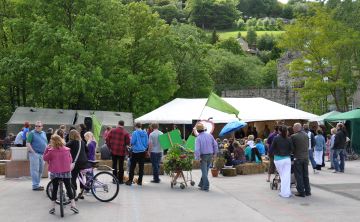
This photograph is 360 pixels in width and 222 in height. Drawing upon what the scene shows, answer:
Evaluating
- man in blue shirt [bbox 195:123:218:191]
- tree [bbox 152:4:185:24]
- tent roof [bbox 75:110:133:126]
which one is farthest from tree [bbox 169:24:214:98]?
tree [bbox 152:4:185:24]

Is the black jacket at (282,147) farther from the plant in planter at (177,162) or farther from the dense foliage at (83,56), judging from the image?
the dense foliage at (83,56)

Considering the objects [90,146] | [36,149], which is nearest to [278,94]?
[90,146]

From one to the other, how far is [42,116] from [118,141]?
15906 millimetres

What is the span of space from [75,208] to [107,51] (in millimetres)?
24435

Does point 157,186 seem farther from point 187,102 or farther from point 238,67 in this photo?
point 238,67

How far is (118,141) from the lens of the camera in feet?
48.5

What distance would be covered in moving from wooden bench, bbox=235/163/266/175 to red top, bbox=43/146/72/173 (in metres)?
9.49

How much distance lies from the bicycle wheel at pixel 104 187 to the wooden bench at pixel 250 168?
7.56 metres

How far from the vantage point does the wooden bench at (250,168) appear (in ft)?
61.4

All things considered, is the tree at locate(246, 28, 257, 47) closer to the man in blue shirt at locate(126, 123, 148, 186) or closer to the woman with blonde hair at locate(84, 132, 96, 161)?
the man in blue shirt at locate(126, 123, 148, 186)

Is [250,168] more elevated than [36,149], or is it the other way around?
[36,149]

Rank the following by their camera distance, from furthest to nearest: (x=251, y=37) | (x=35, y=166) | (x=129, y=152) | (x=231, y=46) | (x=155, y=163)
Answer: (x=251, y=37) → (x=231, y=46) → (x=155, y=163) → (x=129, y=152) → (x=35, y=166)

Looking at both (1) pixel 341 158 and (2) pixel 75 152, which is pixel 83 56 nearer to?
(1) pixel 341 158

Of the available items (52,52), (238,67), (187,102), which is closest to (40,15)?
(52,52)
